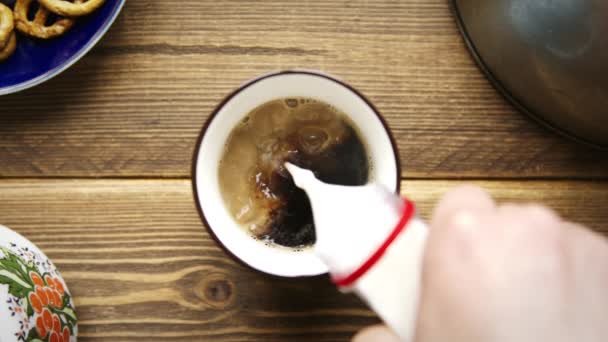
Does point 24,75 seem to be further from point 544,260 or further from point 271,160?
point 544,260

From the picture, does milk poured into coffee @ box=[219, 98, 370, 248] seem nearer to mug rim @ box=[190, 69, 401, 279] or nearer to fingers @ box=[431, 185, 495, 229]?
mug rim @ box=[190, 69, 401, 279]

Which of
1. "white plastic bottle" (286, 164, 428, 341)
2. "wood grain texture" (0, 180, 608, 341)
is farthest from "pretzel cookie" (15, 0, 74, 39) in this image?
"white plastic bottle" (286, 164, 428, 341)

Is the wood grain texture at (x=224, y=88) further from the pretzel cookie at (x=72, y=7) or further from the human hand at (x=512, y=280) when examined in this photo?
the human hand at (x=512, y=280)

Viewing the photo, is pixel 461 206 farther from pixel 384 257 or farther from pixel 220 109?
pixel 220 109

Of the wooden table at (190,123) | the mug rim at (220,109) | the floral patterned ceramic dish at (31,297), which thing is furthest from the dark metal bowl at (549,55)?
the floral patterned ceramic dish at (31,297)

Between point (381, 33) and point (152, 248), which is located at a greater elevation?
point (381, 33)

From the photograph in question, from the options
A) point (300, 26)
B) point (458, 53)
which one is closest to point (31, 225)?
point (300, 26)

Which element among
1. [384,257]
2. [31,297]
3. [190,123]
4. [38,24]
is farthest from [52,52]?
[384,257]

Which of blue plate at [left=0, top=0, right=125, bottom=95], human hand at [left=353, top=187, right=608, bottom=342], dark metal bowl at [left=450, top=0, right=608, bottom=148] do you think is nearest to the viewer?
human hand at [left=353, top=187, right=608, bottom=342]
